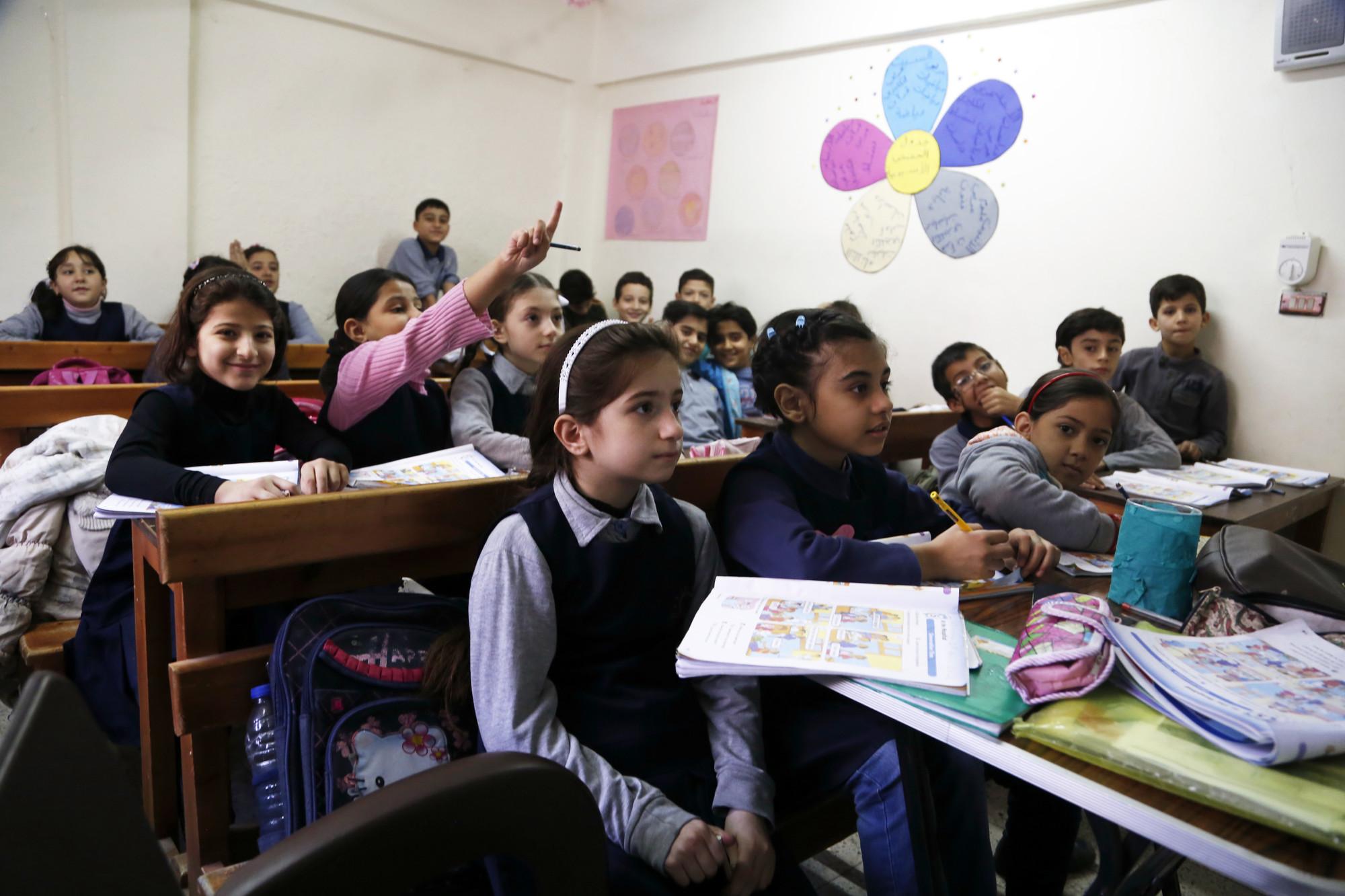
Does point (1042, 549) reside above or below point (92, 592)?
above

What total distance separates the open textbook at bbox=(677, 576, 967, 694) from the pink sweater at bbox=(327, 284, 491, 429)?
963 mm

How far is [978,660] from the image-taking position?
2.97 feet

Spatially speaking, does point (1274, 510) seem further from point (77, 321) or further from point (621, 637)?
point (77, 321)

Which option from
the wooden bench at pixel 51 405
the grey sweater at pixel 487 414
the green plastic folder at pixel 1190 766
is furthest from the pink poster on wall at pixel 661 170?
the green plastic folder at pixel 1190 766

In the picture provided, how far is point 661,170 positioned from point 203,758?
5.60m

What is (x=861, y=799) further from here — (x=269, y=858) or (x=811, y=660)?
(x=269, y=858)

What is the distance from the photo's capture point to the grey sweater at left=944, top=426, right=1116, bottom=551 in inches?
61.0

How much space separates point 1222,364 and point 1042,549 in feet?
10.2

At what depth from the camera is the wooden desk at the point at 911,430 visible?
2.86 meters

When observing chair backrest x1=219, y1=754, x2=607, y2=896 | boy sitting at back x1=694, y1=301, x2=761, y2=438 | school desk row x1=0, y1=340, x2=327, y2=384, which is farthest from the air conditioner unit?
chair backrest x1=219, y1=754, x2=607, y2=896

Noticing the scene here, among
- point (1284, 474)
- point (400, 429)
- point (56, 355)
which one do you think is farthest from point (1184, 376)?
point (56, 355)

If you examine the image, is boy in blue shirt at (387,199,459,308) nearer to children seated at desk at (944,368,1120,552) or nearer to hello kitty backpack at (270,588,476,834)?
children seated at desk at (944,368,1120,552)

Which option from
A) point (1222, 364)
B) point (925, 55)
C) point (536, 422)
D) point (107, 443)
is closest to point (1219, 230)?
point (1222, 364)

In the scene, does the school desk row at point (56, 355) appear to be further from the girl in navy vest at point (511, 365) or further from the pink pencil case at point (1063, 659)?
the pink pencil case at point (1063, 659)
